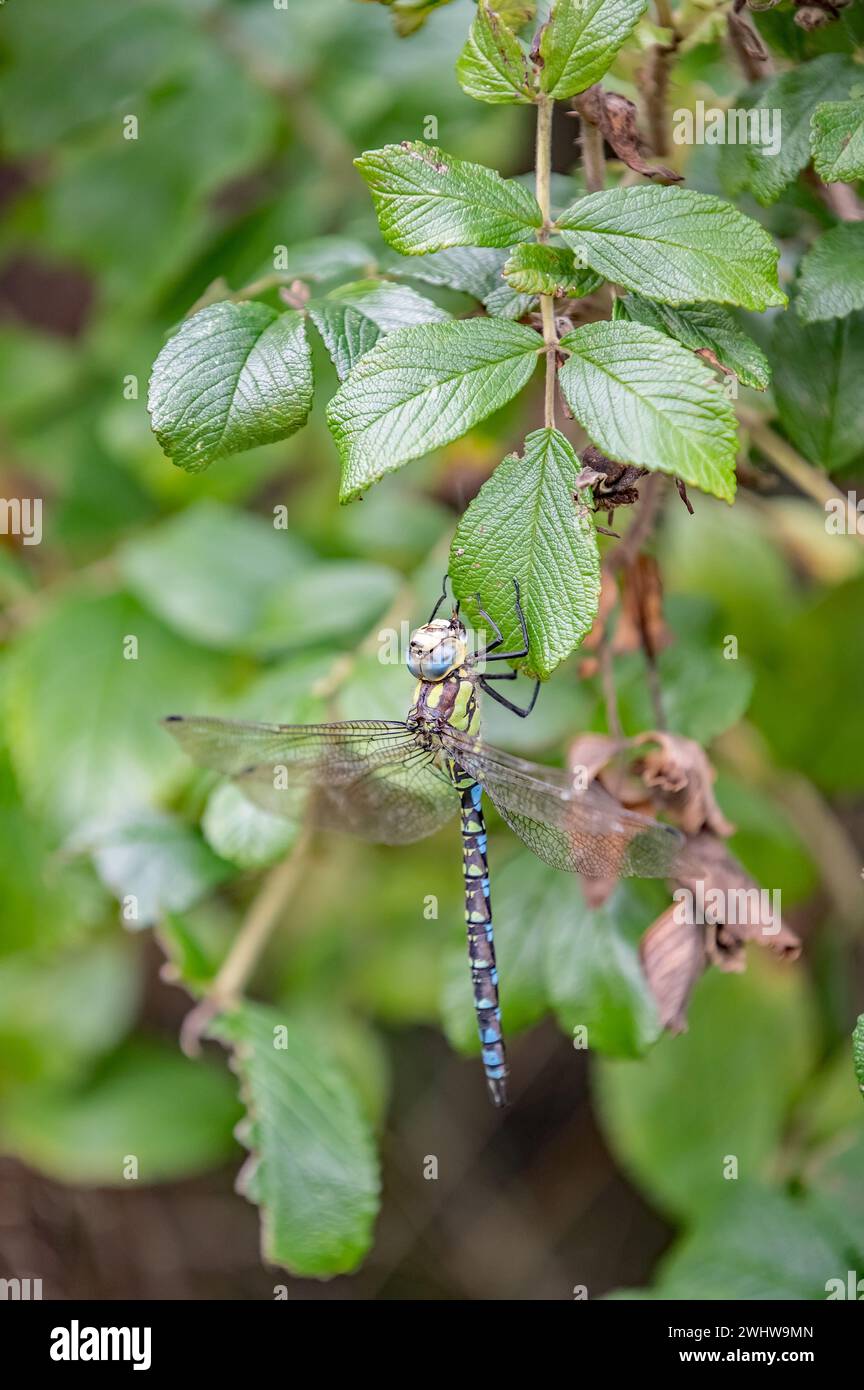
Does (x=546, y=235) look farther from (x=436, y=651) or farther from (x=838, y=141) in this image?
(x=436, y=651)

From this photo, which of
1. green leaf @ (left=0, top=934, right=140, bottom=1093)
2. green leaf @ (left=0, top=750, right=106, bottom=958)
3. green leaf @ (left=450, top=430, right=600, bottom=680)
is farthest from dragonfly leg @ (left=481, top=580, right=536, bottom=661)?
green leaf @ (left=0, top=934, right=140, bottom=1093)

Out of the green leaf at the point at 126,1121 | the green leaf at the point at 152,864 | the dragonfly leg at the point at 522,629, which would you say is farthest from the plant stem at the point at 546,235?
the green leaf at the point at 126,1121

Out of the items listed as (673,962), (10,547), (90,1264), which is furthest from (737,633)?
(90,1264)

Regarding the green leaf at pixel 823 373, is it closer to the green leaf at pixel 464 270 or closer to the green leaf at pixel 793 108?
the green leaf at pixel 793 108

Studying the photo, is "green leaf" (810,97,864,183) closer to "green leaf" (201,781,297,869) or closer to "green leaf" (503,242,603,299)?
"green leaf" (503,242,603,299)

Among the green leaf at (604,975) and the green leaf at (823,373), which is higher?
the green leaf at (823,373)

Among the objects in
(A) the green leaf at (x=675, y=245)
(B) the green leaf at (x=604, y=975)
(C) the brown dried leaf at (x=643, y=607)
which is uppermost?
(A) the green leaf at (x=675, y=245)
